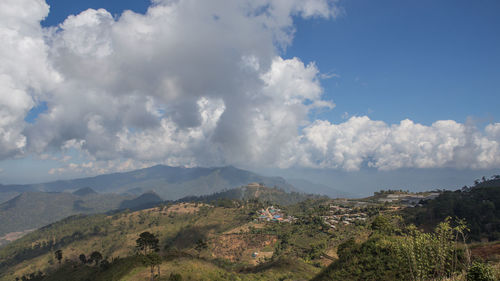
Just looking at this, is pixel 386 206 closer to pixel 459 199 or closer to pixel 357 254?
pixel 459 199

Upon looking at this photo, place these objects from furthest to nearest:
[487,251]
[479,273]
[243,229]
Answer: [243,229] < [487,251] < [479,273]

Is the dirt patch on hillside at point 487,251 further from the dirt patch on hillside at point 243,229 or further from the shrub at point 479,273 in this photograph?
the dirt patch on hillside at point 243,229

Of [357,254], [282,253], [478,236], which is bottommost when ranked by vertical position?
[282,253]

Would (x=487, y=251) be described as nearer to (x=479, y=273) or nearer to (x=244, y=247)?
(x=479, y=273)

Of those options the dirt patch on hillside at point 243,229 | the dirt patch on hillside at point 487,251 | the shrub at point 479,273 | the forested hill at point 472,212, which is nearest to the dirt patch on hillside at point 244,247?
the dirt patch on hillside at point 243,229

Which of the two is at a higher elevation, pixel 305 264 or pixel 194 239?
pixel 305 264

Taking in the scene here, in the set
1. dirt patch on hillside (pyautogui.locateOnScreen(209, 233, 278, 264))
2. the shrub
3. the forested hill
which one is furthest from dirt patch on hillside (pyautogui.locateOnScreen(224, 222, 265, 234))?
the shrub

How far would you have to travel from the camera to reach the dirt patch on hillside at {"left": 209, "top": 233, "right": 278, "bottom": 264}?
140750mm

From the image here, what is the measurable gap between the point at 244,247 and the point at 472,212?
433ft

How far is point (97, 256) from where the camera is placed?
112m

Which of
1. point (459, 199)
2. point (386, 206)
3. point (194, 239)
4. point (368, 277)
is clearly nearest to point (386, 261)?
point (368, 277)

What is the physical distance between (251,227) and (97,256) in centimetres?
10782

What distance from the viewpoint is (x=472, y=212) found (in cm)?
12394

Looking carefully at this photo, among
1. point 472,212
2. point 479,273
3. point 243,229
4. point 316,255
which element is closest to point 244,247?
point 243,229
